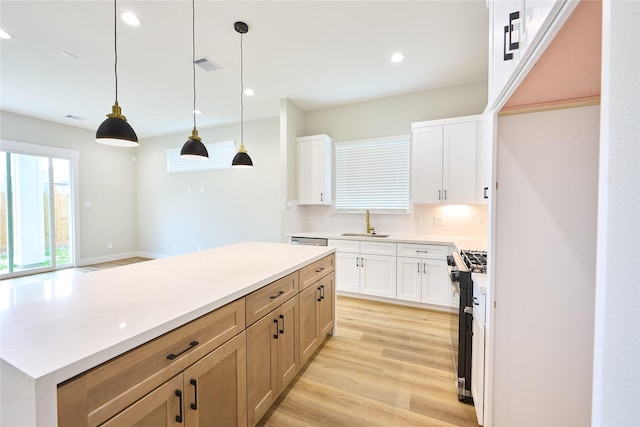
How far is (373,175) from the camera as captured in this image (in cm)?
411

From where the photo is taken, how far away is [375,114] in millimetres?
4109

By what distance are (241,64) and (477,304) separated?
340cm

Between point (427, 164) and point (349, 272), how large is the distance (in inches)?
73.9

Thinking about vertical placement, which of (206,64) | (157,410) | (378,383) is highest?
(206,64)

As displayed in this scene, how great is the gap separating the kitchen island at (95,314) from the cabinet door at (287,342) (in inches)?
9.4

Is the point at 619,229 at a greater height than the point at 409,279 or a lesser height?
greater

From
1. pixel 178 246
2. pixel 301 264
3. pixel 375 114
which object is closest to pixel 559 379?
pixel 301 264

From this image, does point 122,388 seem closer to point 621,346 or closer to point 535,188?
point 621,346

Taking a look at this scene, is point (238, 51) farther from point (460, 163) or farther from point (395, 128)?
point (460, 163)

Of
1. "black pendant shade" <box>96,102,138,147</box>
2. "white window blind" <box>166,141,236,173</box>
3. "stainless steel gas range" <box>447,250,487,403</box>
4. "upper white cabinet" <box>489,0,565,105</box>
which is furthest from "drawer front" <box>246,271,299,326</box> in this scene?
"white window blind" <box>166,141,236,173</box>

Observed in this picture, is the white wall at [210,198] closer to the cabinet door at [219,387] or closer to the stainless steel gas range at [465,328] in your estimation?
the stainless steel gas range at [465,328]

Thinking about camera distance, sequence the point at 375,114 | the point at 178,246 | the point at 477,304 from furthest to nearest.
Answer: the point at 178,246 < the point at 375,114 < the point at 477,304

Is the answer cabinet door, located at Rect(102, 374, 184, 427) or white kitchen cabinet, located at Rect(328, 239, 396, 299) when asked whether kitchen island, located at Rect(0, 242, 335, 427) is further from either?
white kitchen cabinet, located at Rect(328, 239, 396, 299)

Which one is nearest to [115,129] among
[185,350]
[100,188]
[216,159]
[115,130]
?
[115,130]
